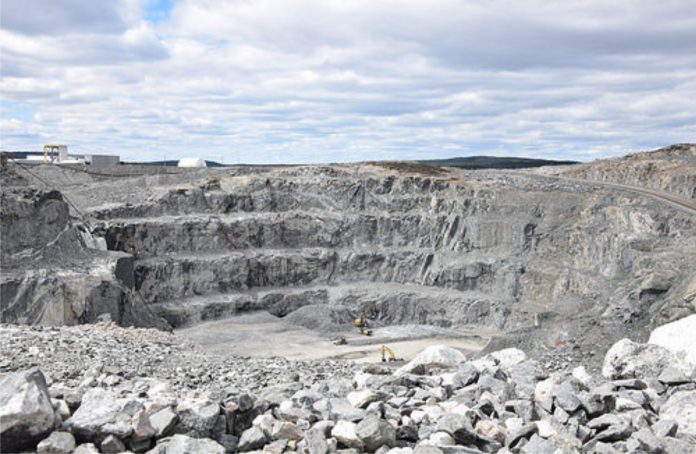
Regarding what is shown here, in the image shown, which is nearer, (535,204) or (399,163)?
(535,204)

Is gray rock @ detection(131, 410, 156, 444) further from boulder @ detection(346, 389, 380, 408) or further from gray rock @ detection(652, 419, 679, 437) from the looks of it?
gray rock @ detection(652, 419, 679, 437)

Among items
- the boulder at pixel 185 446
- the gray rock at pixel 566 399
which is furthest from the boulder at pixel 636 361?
the boulder at pixel 185 446

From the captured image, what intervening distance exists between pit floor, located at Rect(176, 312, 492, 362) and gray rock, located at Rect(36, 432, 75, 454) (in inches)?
988

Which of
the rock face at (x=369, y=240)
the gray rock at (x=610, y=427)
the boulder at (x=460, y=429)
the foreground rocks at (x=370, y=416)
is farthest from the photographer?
the rock face at (x=369, y=240)

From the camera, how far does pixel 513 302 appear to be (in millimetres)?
42156

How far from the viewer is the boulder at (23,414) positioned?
724 cm

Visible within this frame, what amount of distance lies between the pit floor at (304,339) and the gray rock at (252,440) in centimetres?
2403

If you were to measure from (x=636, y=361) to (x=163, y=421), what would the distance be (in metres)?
8.90

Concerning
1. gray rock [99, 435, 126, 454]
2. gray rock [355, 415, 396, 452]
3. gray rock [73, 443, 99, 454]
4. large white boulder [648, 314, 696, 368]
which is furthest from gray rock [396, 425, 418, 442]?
large white boulder [648, 314, 696, 368]

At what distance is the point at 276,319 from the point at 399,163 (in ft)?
66.0

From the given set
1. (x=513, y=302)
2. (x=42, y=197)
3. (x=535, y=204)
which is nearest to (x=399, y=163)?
(x=535, y=204)

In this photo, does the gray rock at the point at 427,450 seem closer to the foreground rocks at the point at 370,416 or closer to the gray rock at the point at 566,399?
the foreground rocks at the point at 370,416

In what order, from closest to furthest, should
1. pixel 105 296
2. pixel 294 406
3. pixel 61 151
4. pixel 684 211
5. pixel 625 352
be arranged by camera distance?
1. pixel 294 406
2. pixel 625 352
3. pixel 105 296
4. pixel 684 211
5. pixel 61 151

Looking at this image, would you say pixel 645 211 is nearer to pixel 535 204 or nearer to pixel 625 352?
pixel 535 204
